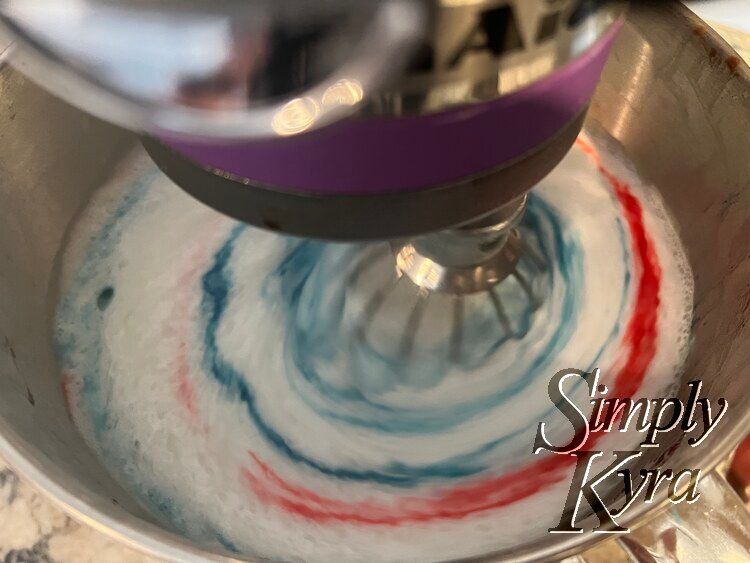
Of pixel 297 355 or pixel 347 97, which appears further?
pixel 297 355

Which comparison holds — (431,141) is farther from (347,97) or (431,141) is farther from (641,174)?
(641,174)

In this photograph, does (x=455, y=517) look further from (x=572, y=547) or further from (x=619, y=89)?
(x=619, y=89)

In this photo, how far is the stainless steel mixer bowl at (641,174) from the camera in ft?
1.53

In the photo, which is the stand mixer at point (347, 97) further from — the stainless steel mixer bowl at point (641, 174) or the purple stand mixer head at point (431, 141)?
the stainless steel mixer bowl at point (641, 174)

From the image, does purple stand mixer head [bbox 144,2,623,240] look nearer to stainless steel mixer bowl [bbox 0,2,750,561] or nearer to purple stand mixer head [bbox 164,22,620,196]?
purple stand mixer head [bbox 164,22,620,196]

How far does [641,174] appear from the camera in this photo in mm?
671

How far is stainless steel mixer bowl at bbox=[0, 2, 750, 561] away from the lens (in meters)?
0.47

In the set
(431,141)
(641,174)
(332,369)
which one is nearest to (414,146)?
(431,141)

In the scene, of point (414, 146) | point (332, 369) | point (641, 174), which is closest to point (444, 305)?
point (332, 369)

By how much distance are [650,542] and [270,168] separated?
32 cm

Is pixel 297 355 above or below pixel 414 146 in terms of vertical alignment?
below

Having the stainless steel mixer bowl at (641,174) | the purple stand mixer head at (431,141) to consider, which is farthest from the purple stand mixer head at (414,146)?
the stainless steel mixer bowl at (641,174)

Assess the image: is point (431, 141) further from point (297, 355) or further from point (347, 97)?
point (297, 355)

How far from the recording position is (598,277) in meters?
0.62
